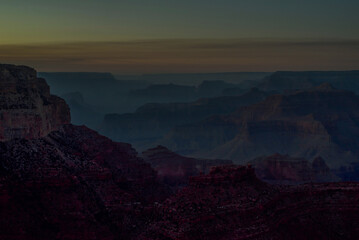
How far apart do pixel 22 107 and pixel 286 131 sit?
9977 cm

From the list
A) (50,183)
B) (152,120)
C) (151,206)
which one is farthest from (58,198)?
(152,120)

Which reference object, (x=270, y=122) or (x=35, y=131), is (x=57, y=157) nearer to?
(x=35, y=131)

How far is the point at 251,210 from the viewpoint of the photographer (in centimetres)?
4125

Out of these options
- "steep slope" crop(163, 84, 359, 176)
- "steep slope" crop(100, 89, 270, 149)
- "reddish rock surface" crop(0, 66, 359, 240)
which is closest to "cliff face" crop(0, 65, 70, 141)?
"reddish rock surface" crop(0, 66, 359, 240)

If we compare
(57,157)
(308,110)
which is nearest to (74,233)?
(57,157)

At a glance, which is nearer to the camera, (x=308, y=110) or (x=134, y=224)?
(x=134, y=224)

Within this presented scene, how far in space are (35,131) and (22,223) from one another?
19601 mm

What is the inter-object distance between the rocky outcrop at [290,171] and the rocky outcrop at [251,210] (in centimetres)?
4312

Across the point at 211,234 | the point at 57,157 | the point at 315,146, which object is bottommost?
the point at 315,146

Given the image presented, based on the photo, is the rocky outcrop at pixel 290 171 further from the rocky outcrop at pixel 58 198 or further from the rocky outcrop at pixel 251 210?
the rocky outcrop at pixel 58 198

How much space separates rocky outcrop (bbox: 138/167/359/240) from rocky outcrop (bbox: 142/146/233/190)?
36.6m

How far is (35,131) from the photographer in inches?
2224

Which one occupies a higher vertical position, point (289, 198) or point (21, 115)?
point (21, 115)

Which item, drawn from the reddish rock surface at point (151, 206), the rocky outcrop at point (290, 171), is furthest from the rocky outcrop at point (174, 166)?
the reddish rock surface at point (151, 206)
